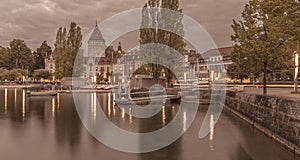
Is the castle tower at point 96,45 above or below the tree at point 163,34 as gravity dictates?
above

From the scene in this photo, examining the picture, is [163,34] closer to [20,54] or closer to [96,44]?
[96,44]

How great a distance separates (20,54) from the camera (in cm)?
12600

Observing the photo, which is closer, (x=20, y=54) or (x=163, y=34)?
(x=163, y=34)

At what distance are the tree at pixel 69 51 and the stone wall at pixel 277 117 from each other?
169 ft

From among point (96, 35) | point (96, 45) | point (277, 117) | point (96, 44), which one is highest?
point (96, 35)

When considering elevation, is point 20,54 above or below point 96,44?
below

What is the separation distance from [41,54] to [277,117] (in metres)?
148

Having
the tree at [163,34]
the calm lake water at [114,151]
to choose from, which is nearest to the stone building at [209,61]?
the tree at [163,34]

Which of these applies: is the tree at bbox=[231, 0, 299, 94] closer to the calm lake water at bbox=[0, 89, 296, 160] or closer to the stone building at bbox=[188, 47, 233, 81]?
the calm lake water at bbox=[0, 89, 296, 160]

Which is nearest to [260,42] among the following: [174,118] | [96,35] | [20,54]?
[174,118]

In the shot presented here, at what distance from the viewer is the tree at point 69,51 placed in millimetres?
68250

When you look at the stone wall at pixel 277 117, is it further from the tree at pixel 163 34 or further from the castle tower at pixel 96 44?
the castle tower at pixel 96 44

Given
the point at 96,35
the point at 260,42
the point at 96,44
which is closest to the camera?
the point at 260,42

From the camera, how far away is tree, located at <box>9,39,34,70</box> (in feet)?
413
